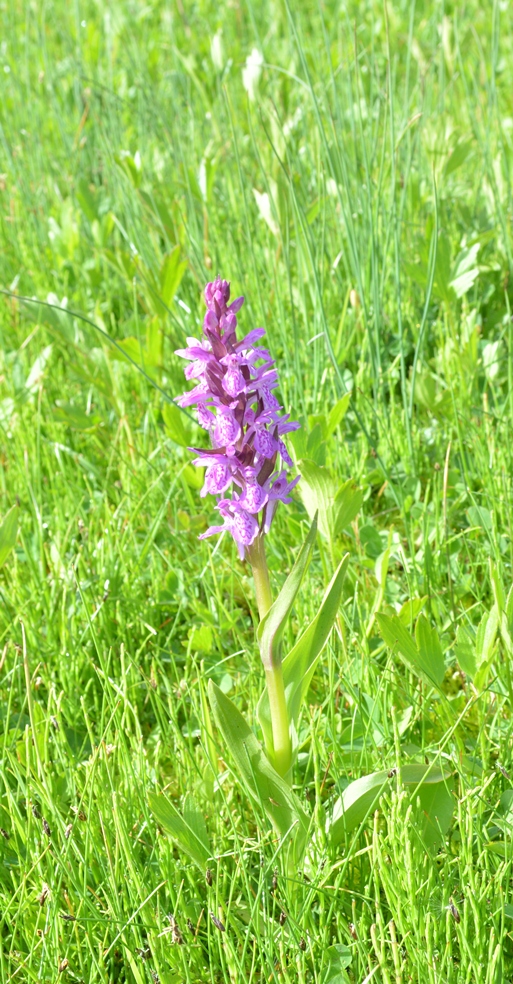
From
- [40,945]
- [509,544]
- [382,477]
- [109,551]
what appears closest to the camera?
[40,945]

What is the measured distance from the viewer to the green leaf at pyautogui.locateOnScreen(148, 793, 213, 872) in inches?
40.8

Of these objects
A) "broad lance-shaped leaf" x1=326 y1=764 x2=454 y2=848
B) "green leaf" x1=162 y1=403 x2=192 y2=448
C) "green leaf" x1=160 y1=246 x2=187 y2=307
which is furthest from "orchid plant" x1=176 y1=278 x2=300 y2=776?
"green leaf" x1=160 y1=246 x2=187 y2=307

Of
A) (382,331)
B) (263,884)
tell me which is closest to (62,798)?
(263,884)

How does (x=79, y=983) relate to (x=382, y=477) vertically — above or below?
below

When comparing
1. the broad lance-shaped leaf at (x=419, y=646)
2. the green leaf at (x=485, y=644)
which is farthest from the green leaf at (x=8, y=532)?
the green leaf at (x=485, y=644)

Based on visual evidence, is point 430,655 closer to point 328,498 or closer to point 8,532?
point 328,498

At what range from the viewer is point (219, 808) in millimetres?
1179

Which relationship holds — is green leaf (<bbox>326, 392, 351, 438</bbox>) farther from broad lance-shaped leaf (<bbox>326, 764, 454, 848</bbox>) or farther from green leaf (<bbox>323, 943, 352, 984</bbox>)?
green leaf (<bbox>323, 943, 352, 984</bbox>)

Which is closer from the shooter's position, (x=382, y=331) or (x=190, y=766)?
(x=190, y=766)

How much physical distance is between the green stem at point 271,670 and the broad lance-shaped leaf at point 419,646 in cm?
18

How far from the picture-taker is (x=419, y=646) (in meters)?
1.15

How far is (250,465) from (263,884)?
1.63 ft

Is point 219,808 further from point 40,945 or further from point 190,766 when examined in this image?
point 40,945

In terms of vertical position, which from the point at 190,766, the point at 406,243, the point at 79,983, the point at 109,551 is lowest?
the point at 79,983
